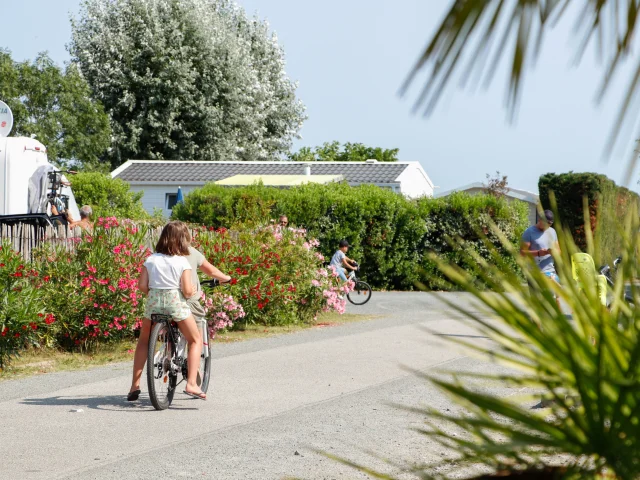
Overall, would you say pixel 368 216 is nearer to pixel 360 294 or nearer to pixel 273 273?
pixel 360 294

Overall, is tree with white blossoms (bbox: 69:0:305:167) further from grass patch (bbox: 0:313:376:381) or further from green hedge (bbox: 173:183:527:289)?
grass patch (bbox: 0:313:376:381)

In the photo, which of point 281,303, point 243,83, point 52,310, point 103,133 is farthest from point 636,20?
point 243,83

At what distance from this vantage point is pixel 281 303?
16.0 meters

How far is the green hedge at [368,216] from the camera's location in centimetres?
2619

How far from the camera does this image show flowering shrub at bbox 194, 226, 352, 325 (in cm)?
1541

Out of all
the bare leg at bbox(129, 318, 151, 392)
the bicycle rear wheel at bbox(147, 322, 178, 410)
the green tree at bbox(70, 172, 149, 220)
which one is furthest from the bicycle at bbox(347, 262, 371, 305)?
the bare leg at bbox(129, 318, 151, 392)

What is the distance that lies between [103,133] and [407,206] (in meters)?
18.7

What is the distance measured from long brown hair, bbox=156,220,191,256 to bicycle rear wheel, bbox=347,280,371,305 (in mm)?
13061

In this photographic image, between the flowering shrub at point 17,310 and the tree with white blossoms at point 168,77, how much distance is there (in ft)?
106

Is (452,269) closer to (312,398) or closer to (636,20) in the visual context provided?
(636,20)

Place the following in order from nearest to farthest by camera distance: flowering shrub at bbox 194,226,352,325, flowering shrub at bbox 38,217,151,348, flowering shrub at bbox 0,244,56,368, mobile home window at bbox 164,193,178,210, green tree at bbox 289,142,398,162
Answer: flowering shrub at bbox 0,244,56,368 → flowering shrub at bbox 38,217,151,348 → flowering shrub at bbox 194,226,352,325 → mobile home window at bbox 164,193,178,210 → green tree at bbox 289,142,398,162

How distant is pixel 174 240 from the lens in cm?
838

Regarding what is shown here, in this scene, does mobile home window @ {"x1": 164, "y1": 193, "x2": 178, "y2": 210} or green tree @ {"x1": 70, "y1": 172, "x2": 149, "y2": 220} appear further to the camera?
mobile home window @ {"x1": 164, "y1": 193, "x2": 178, "y2": 210}

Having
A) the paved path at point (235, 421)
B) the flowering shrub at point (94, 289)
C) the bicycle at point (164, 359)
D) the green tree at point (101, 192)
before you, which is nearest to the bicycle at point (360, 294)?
the paved path at point (235, 421)
